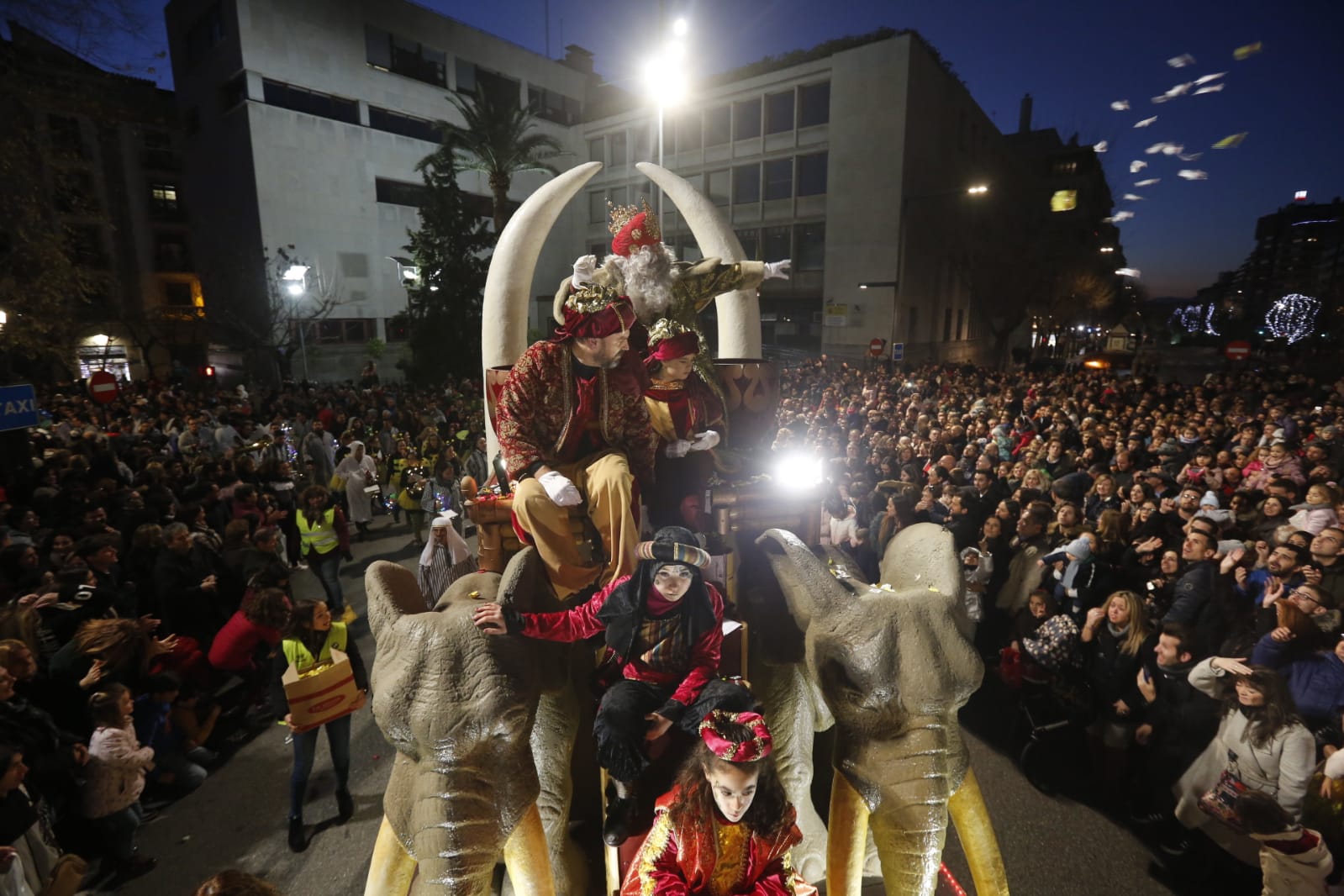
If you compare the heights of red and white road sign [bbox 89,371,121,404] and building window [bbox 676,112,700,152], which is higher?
building window [bbox 676,112,700,152]

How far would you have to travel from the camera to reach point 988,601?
269 inches

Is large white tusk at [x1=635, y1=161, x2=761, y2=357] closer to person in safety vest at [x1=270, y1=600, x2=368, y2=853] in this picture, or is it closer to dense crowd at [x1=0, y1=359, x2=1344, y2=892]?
dense crowd at [x1=0, y1=359, x2=1344, y2=892]

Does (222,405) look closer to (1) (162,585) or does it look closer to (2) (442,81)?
(1) (162,585)

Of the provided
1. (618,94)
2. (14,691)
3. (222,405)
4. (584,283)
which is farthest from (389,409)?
(618,94)

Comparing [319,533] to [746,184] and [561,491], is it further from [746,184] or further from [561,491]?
[746,184]

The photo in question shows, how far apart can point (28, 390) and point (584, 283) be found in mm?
8680

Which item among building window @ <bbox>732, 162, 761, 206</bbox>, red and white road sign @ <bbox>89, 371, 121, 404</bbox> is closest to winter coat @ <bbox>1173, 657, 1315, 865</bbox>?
red and white road sign @ <bbox>89, 371, 121, 404</bbox>

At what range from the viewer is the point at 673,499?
13.2ft

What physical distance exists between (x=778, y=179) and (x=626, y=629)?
1140 inches

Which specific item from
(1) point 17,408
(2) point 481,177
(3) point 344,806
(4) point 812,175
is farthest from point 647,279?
(2) point 481,177

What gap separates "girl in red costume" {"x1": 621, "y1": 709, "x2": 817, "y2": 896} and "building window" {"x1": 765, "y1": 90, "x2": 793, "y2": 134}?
2972 centimetres

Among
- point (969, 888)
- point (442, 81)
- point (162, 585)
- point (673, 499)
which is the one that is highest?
point (442, 81)

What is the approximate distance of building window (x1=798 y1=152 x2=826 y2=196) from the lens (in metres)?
27.6

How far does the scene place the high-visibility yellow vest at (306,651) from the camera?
14.9ft
